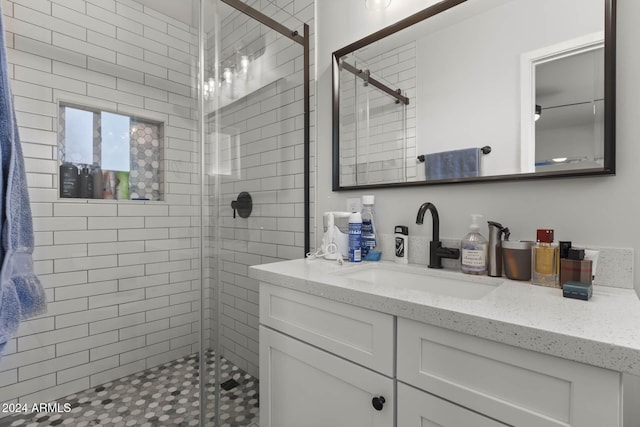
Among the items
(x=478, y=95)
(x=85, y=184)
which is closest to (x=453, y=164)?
(x=478, y=95)

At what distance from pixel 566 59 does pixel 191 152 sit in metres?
1.62

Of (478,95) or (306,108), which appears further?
(306,108)

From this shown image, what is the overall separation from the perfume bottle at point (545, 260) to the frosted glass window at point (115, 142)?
5.99 ft

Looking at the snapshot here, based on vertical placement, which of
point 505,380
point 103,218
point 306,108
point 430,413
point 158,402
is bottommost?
point 158,402

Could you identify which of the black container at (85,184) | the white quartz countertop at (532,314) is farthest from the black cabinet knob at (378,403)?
the black container at (85,184)

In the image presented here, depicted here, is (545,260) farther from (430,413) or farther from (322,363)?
(322,363)

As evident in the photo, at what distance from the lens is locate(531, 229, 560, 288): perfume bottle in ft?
2.84

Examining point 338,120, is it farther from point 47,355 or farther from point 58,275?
point 47,355

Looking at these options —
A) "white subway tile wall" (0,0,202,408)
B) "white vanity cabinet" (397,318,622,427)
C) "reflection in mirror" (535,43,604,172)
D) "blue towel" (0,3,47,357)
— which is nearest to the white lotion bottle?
"white vanity cabinet" (397,318,622,427)

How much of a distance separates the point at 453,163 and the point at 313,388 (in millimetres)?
949

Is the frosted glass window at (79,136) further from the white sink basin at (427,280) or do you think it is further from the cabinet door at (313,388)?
the white sink basin at (427,280)

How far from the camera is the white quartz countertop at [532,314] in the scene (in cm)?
50

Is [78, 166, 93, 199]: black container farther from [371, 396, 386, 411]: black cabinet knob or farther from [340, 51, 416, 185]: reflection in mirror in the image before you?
[371, 396, 386, 411]: black cabinet knob

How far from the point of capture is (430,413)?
0.69 metres
